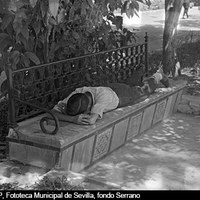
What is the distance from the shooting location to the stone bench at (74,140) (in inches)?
165

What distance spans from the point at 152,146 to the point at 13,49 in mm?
1926

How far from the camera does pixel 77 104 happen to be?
185 inches

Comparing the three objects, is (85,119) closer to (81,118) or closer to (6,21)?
(81,118)

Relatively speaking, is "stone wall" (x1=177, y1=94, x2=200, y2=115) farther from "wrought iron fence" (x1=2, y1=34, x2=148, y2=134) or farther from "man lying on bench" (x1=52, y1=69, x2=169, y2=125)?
"man lying on bench" (x1=52, y1=69, x2=169, y2=125)

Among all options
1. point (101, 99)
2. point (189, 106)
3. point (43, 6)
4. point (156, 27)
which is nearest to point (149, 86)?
point (189, 106)

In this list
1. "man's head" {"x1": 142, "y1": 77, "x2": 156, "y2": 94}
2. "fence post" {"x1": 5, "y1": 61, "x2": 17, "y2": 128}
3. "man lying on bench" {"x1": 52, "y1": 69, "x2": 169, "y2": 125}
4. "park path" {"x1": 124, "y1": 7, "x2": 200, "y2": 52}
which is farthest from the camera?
"park path" {"x1": 124, "y1": 7, "x2": 200, "y2": 52}

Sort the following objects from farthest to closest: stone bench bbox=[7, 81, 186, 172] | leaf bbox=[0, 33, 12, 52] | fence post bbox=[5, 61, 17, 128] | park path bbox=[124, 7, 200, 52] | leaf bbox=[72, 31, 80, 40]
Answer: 1. park path bbox=[124, 7, 200, 52]
2. leaf bbox=[72, 31, 80, 40]
3. leaf bbox=[0, 33, 12, 52]
4. fence post bbox=[5, 61, 17, 128]
5. stone bench bbox=[7, 81, 186, 172]

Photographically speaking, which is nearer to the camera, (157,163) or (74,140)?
(74,140)

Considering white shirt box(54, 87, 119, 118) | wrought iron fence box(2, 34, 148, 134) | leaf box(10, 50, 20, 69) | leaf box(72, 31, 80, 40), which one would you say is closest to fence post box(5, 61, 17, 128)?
wrought iron fence box(2, 34, 148, 134)

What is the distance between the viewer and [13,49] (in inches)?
197

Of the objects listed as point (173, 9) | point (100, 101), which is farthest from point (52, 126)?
point (173, 9)

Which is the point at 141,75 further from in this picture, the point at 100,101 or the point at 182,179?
the point at 182,179

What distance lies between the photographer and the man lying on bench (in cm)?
469

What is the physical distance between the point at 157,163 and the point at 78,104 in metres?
1.05
